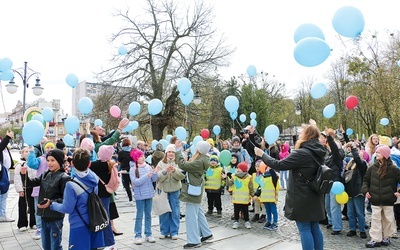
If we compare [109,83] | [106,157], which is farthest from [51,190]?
[109,83]

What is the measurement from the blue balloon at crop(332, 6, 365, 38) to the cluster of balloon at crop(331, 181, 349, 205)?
9.01 feet

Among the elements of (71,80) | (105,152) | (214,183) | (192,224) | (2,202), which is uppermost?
(71,80)

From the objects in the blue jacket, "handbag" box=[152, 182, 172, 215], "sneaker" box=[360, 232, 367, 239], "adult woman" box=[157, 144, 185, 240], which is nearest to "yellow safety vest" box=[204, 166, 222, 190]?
Answer: "adult woman" box=[157, 144, 185, 240]

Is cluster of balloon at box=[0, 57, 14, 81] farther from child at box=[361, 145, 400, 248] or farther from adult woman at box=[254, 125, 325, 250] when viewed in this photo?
child at box=[361, 145, 400, 248]

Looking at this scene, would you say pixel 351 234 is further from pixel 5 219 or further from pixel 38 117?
pixel 38 117

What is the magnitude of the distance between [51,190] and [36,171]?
7.83 ft

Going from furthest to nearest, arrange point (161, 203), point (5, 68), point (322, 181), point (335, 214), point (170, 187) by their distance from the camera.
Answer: point (5, 68)
point (335, 214)
point (170, 187)
point (161, 203)
point (322, 181)

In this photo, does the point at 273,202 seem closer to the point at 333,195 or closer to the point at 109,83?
the point at 333,195

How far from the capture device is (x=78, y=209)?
147 inches

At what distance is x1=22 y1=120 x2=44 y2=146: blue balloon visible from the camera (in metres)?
5.64

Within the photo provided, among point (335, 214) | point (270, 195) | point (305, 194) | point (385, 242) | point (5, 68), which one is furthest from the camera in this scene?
point (5, 68)

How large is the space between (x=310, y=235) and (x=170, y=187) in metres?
2.88

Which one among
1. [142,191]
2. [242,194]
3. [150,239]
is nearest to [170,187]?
[142,191]

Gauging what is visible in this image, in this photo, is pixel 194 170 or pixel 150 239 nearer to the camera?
pixel 194 170
